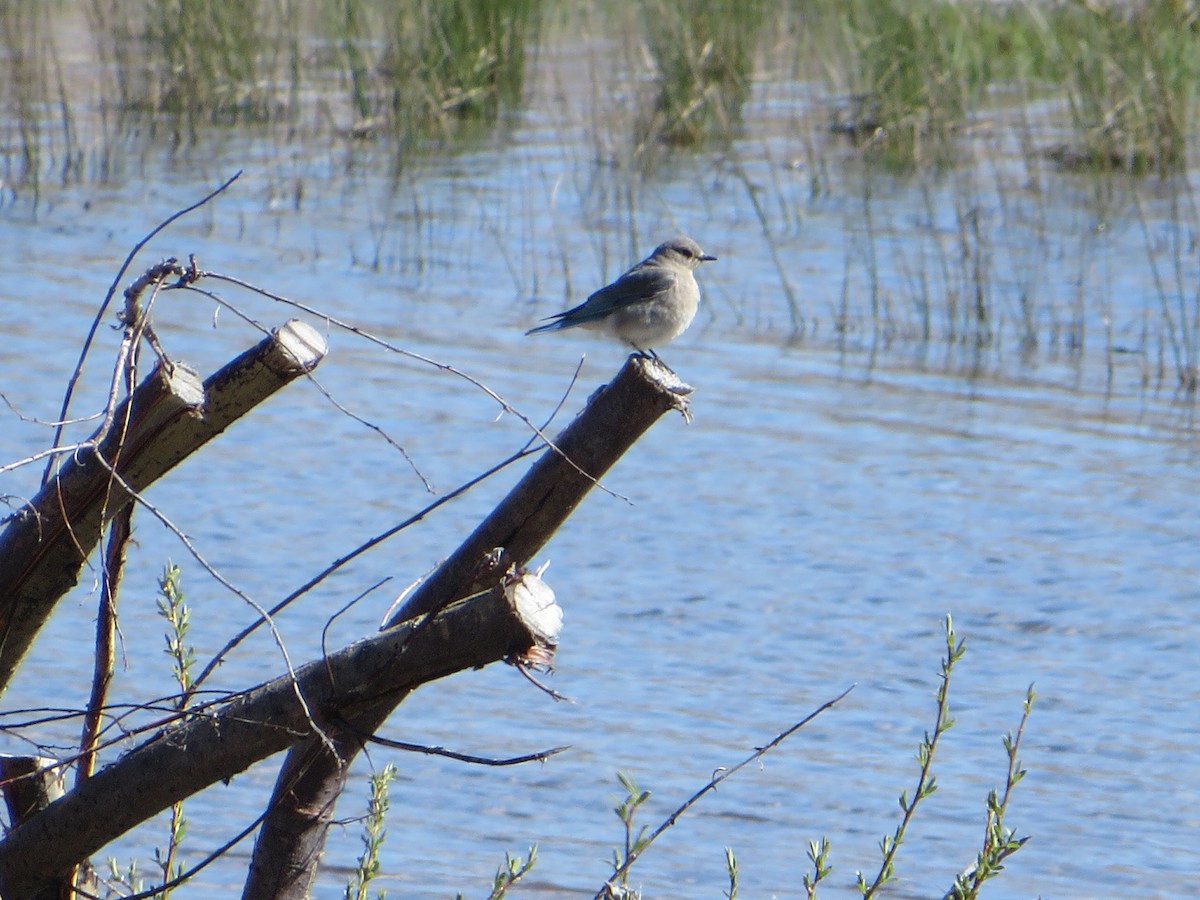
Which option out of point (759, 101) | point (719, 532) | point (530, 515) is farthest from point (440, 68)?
point (530, 515)

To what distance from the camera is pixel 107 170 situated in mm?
13086

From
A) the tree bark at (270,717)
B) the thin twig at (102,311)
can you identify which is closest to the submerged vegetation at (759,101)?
the thin twig at (102,311)

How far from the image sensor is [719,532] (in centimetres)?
695

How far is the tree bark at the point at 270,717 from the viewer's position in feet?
8.11

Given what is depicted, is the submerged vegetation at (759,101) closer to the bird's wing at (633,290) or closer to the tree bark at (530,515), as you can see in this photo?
the bird's wing at (633,290)

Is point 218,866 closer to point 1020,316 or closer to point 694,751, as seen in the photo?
point 694,751

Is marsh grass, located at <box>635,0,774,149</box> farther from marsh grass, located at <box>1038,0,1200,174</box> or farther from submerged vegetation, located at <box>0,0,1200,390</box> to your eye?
marsh grass, located at <box>1038,0,1200,174</box>

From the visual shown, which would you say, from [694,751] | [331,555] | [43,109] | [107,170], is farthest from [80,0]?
[694,751]

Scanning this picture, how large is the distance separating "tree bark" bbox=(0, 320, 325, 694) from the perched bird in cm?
313

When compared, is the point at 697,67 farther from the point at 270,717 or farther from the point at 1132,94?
the point at 270,717

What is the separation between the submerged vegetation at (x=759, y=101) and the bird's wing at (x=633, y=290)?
4.69 metres

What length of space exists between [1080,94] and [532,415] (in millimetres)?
7417

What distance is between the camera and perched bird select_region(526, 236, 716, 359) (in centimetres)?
579

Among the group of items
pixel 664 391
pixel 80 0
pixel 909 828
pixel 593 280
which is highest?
pixel 80 0
